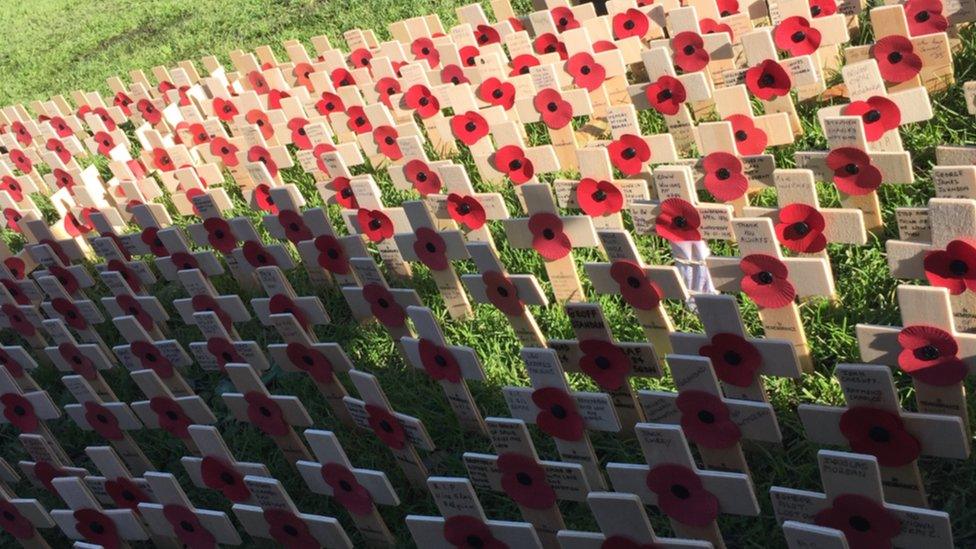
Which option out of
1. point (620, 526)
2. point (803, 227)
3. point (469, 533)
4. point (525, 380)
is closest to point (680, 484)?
point (620, 526)

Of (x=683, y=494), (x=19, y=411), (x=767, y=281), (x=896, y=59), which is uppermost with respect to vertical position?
(x=896, y=59)

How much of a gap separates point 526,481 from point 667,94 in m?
2.11

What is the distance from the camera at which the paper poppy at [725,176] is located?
331 centimetres

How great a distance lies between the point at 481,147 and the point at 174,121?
3358 millimetres

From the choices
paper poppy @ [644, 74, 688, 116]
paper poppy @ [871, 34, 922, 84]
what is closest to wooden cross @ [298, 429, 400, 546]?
paper poppy @ [644, 74, 688, 116]

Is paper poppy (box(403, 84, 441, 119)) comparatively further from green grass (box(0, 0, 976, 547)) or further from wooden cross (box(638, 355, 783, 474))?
wooden cross (box(638, 355, 783, 474))

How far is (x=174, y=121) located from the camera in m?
6.84

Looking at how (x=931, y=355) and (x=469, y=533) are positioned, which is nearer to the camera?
(x=931, y=355)

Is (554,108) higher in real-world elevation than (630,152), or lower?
higher

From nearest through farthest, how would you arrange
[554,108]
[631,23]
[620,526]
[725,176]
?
[620,526], [725,176], [554,108], [631,23]

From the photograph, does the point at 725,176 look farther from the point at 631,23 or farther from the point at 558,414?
the point at 631,23

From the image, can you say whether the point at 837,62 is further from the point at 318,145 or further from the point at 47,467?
the point at 47,467

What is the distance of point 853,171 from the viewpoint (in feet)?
10.2

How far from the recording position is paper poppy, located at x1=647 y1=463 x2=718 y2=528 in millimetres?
2289
